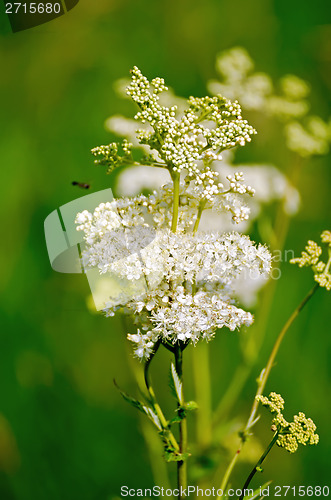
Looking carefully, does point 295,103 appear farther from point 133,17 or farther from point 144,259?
point 144,259

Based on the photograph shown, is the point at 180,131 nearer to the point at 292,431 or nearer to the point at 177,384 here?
the point at 177,384

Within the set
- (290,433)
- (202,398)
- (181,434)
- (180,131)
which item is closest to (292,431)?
(290,433)

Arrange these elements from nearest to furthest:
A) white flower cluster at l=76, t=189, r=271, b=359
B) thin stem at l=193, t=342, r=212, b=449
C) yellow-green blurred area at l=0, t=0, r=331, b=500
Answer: white flower cluster at l=76, t=189, r=271, b=359
thin stem at l=193, t=342, r=212, b=449
yellow-green blurred area at l=0, t=0, r=331, b=500

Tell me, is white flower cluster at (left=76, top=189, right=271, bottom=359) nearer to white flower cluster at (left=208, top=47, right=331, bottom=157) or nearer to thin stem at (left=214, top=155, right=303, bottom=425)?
thin stem at (left=214, top=155, right=303, bottom=425)

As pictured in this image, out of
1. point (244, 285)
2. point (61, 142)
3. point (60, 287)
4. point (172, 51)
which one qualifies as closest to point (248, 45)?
point (172, 51)

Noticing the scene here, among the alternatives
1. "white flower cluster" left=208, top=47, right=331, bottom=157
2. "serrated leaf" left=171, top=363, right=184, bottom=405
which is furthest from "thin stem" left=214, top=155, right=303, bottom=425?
"serrated leaf" left=171, top=363, right=184, bottom=405

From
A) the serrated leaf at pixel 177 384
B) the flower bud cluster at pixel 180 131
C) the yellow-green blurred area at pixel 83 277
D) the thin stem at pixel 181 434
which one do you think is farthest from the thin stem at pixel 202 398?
the flower bud cluster at pixel 180 131
